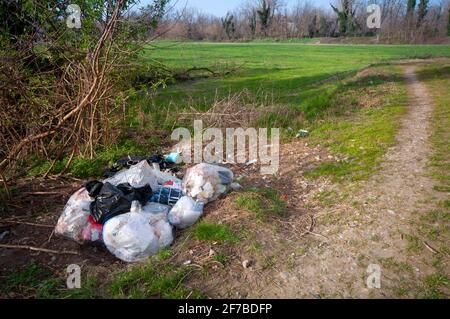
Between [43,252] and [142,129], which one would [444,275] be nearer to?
[43,252]

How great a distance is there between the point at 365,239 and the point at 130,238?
2.11 m

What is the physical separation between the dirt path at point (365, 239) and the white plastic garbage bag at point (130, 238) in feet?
3.68

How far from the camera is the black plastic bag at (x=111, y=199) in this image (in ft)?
11.2

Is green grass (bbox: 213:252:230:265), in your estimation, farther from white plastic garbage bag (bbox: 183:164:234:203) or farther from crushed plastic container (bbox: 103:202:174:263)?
white plastic garbage bag (bbox: 183:164:234:203)

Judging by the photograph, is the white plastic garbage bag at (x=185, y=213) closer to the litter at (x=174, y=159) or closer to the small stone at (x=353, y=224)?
the small stone at (x=353, y=224)

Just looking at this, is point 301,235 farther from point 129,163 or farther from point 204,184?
point 129,163

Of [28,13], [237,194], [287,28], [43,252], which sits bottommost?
[43,252]

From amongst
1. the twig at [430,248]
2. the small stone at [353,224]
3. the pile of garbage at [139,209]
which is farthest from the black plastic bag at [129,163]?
the twig at [430,248]

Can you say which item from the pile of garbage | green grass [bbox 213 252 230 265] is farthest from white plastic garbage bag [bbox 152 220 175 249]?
green grass [bbox 213 252 230 265]

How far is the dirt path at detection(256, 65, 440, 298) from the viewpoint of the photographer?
9.01ft

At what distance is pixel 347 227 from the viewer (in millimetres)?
3512

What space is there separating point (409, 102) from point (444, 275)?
7420 millimetres

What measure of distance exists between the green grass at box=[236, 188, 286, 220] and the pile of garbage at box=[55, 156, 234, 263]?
333mm
